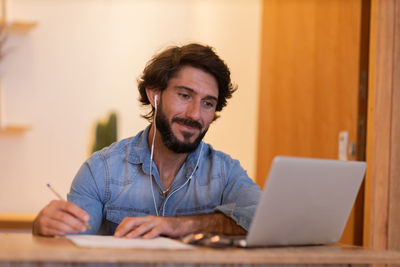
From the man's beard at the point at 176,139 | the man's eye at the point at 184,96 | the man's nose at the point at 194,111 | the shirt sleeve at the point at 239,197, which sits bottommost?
the shirt sleeve at the point at 239,197

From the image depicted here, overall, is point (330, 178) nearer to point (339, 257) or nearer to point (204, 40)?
point (339, 257)

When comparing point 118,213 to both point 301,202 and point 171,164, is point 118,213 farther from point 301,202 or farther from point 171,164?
point 301,202

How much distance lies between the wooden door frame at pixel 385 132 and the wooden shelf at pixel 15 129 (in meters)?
2.42

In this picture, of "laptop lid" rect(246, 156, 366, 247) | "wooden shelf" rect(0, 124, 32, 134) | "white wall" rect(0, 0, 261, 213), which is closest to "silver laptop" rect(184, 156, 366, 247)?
"laptop lid" rect(246, 156, 366, 247)

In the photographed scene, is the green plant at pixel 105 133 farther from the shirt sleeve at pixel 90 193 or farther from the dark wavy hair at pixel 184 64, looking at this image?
the shirt sleeve at pixel 90 193

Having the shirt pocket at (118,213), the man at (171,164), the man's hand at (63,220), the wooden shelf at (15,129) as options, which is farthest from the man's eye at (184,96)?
the wooden shelf at (15,129)

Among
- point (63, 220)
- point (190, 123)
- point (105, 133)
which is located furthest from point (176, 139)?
point (105, 133)

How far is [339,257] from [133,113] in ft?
9.43

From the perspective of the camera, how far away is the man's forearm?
52.6 inches

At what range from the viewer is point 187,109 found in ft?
5.55

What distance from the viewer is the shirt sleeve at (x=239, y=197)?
1.33 m

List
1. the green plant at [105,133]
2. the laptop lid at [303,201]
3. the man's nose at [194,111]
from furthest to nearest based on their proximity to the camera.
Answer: the green plant at [105,133]
the man's nose at [194,111]
the laptop lid at [303,201]

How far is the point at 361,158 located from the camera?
1.91m

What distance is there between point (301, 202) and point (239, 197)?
19.0 inches
